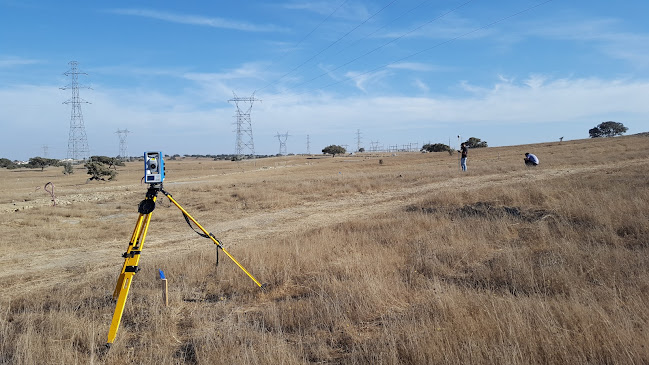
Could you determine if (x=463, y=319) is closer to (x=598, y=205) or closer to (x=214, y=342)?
(x=214, y=342)

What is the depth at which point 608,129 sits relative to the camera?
104m

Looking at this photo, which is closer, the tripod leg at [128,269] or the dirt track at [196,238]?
the tripod leg at [128,269]

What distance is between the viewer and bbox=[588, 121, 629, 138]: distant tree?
335 ft

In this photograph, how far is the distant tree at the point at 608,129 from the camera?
102119 mm

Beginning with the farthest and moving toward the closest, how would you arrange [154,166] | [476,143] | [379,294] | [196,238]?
[476,143] → [196,238] → [379,294] → [154,166]

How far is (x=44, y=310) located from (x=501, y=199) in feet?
38.9

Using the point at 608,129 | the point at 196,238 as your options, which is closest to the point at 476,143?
the point at 608,129

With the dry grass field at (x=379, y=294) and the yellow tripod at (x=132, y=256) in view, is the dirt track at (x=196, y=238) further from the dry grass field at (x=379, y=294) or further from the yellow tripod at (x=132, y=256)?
the yellow tripod at (x=132, y=256)

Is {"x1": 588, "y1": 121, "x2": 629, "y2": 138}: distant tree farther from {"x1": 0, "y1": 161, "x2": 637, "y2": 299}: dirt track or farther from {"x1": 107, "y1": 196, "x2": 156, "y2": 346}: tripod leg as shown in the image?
{"x1": 107, "y1": 196, "x2": 156, "y2": 346}: tripod leg

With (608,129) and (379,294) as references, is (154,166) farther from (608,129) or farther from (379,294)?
(608,129)

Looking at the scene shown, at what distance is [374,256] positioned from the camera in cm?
736

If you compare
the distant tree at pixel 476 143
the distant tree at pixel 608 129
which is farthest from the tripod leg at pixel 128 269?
the distant tree at pixel 608 129

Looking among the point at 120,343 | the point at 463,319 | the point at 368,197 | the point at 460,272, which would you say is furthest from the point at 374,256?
the point at 368,197

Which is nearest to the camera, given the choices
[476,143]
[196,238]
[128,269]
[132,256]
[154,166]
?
[128,269]
